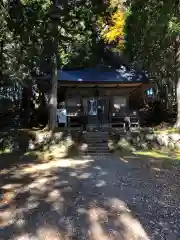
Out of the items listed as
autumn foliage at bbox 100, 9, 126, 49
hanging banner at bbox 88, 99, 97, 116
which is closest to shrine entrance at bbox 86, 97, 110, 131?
hanging banner at bbox 88, 99, 97, 116

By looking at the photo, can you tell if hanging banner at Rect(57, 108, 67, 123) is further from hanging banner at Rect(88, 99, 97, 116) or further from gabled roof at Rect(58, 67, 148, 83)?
hanging banner at Rect(88, 99, 97, 116)

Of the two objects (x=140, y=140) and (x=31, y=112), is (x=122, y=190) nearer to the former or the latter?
(x=140, y=140)

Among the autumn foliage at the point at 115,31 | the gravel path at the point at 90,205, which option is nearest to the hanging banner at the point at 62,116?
the autumn foliage at the point at 115,31

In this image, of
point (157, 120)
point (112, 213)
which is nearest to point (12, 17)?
point (112, 213)

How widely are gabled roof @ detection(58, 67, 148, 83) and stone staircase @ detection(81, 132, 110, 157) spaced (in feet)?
14.0

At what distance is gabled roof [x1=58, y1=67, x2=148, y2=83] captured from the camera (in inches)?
795

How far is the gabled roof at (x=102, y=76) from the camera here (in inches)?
795

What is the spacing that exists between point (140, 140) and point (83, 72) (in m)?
5.85

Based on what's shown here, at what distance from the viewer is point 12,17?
31.6ft

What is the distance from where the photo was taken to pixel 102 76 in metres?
20.8

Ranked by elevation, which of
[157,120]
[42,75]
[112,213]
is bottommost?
[112,213]

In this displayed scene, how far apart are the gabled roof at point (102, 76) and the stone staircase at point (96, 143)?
14.0ft

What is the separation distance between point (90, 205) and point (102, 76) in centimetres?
1420

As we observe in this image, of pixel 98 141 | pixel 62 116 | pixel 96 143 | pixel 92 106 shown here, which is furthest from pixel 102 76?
pixel 96 143
